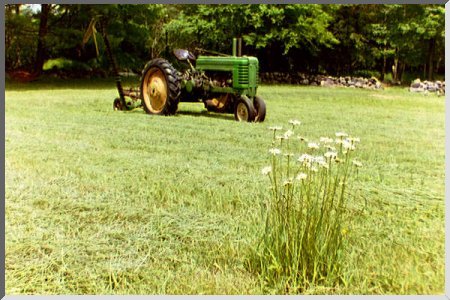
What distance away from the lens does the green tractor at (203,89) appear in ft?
21.7

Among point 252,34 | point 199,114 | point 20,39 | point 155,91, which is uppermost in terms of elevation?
point 252,34

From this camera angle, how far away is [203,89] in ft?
24.1

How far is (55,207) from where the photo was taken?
398 cm

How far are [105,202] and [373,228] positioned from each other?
1.74m

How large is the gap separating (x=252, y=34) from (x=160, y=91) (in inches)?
82.8

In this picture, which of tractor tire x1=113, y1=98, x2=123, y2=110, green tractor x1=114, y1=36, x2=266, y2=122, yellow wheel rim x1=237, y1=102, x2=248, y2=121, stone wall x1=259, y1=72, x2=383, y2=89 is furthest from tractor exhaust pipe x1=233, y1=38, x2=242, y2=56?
tractor tire x1=113, y1=98, x2=123, y2=110

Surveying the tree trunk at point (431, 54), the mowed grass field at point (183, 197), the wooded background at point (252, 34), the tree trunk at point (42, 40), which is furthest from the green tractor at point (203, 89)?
the tree trunk at point (431, 54)

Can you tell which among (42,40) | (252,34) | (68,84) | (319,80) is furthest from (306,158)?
(68,84)

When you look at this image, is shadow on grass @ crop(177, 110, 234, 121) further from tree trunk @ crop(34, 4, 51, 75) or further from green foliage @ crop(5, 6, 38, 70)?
green foliage @ crop(5, 6, 38, 70)

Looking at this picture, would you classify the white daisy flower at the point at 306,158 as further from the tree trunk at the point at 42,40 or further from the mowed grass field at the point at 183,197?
the tree trunk at the point at 42,40

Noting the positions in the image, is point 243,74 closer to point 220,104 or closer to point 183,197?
point 220,104

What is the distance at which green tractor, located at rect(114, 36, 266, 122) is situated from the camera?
662 cm

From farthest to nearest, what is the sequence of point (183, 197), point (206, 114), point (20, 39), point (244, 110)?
1. point (206, 114)
2. point (244, 110)
3. point (20, 39)
4. point (183, 197)

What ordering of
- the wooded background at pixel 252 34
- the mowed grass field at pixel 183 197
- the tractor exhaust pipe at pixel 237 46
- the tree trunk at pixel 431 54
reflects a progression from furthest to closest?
the tractor exhaust pipe at pixel 237 46 < the tree trunk at pixel 431 54 < the wooded background at pixel 252 34 < the mowed grass field at pixel 183 197
